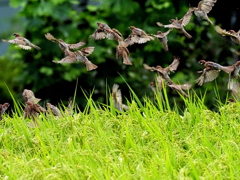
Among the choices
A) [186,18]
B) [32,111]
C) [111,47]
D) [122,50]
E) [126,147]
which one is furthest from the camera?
[111,47]

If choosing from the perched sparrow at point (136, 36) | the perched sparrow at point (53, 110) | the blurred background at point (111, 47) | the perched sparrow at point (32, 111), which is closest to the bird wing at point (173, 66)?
the perched sparrow at point (136, 36)

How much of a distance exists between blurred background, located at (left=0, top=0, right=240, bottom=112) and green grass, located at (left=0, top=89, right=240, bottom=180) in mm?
2868

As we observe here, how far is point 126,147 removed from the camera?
3.63m

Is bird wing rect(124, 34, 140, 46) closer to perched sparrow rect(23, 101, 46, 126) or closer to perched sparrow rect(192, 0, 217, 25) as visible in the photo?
perched sparrow rect(192, 0, 217, 25)

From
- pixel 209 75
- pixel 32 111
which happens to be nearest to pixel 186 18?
pixel 209 75

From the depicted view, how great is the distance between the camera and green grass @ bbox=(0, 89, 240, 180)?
3082 mm

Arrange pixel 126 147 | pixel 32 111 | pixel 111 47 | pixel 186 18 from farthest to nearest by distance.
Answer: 1. pixel 111 47
2. pixel 186 18
3. pixel 32 111
4. pixel 126 147

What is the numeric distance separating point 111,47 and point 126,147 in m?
4.13

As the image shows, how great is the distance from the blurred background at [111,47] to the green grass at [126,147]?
2868 mm

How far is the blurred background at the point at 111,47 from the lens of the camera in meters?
7.21

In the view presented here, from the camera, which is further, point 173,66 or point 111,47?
point 111,47

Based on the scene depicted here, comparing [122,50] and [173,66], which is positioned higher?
[122,50]

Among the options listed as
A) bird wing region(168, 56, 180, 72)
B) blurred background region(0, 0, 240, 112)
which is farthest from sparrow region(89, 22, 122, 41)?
blurred background region(0, 0, 240, 112)

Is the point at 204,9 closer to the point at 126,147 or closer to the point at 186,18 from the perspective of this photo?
the point at 186,18
